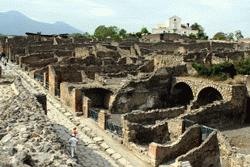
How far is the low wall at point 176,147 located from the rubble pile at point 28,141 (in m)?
6.79

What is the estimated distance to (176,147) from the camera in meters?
21.4

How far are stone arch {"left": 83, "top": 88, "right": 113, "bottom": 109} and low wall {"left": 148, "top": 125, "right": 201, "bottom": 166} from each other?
9720 millimetres

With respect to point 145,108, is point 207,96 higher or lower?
higher

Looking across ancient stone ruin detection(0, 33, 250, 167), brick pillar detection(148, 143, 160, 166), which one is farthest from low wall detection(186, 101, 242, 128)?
brick pillar detection(148, 143, 160, 166)

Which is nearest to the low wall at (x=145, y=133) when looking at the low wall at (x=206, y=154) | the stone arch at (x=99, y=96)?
the low wall at (x=206, y=154)

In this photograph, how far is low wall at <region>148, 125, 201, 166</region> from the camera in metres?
20.4

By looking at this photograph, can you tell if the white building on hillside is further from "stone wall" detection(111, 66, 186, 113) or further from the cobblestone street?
the cobblestone street

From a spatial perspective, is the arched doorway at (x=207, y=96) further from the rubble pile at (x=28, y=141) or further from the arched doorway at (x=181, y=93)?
the rubble pile at (x=28, y=141)

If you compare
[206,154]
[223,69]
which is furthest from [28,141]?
[223,69]

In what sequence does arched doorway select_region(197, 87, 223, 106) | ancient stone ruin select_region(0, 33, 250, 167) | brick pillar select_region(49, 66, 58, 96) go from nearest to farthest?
ancient stone ruin select_region(0, 33, 250, 167) → arched doorway select_region(197, 87, 223, 106) → brick pillar select_region(49, 66, 58, 96)

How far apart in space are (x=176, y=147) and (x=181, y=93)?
14.5 metres

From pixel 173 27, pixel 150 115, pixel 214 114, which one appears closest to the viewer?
pixel 150 115

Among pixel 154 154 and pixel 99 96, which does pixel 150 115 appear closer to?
pixel 154 154

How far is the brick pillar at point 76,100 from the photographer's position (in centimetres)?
2897
